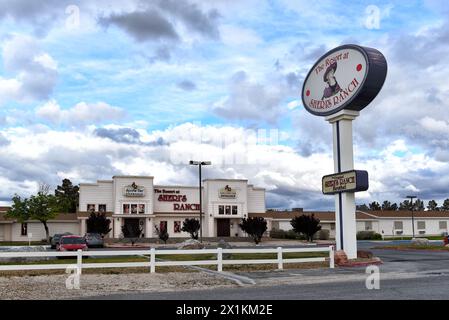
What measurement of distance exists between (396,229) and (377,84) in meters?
53.9

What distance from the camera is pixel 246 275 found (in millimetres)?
18859

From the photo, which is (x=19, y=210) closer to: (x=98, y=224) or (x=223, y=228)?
(x=98, y=224)

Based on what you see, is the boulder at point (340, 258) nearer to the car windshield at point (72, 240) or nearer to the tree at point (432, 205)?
the car windshield at point (72, 240)

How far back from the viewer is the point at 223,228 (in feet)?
208

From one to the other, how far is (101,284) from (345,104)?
1432 cm

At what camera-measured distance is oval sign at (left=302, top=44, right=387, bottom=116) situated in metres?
23.4

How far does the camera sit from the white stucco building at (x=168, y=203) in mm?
59688

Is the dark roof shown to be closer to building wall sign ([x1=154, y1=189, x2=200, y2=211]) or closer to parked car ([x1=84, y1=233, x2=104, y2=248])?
building wall sign ([x1=154, y1=189, x2=200, y2=211])

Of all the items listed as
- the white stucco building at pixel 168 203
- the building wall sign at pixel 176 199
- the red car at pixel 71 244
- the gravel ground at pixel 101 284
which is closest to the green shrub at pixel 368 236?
the white stucco building at pixel 168 203

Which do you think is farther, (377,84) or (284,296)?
(377,84)

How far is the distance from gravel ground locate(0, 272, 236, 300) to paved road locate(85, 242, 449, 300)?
1.08 meters

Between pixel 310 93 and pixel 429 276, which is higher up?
pixel 310 93
